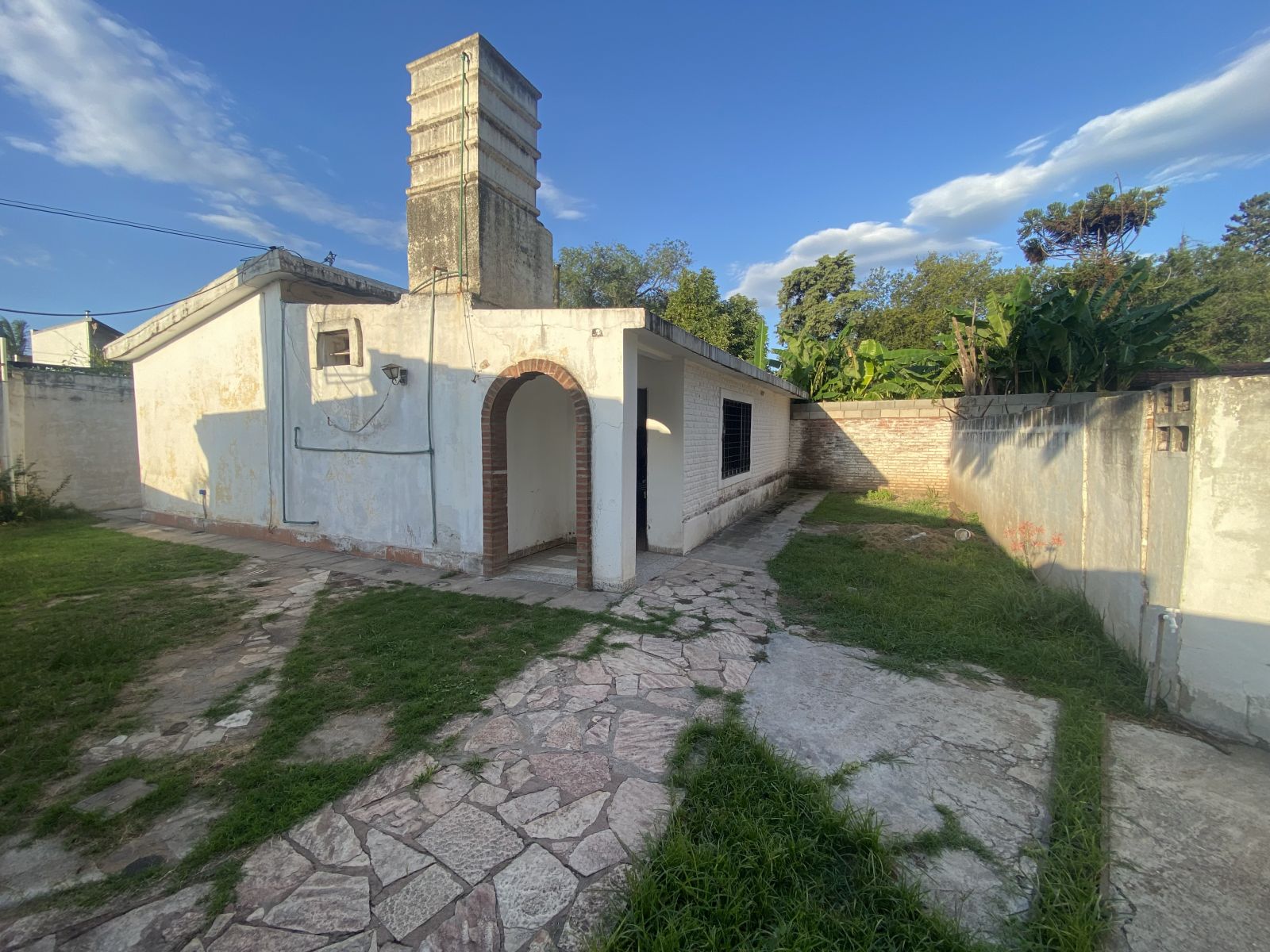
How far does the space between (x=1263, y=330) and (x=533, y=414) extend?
32929mm

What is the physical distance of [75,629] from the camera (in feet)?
15.2

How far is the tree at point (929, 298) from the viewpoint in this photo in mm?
24219

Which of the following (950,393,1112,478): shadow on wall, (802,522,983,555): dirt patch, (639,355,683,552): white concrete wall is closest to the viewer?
(950,393,1112,478): shadow on wall

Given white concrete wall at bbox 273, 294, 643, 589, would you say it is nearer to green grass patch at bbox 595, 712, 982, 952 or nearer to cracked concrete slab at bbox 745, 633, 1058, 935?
cracked concrete slab at bbox 745, 633, 1058, 935

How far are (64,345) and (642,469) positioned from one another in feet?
88.8

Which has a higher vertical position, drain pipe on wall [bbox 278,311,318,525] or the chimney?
the chimney

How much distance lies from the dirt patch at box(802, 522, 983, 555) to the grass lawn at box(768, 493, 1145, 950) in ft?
0.22

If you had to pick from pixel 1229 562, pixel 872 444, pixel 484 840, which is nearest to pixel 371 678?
pixel 484 840

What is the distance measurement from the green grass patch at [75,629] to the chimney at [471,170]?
14.7 ft

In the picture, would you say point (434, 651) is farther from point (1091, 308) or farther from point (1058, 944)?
point (1091, 308)

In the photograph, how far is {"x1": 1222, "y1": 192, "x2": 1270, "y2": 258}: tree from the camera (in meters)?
33.5

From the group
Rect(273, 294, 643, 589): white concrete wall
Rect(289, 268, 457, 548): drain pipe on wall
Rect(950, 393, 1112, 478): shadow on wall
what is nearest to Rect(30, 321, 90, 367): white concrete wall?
Rect(273, 294, 643, 589): white concrete wall

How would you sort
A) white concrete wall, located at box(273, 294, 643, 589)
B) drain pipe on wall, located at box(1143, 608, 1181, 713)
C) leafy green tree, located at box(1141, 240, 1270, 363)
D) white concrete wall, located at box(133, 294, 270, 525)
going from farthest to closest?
leafy green tree, located at box(1141, 240, 1270, 363)
white concrete wall, located at box(133, 294, 270, 525)
white concrete wall, located at box(273, 294, 643, 589)
drain pipe on wall, located at box(1143, 608, 1181, 713)

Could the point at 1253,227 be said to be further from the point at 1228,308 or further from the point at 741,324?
the point at 741,324
